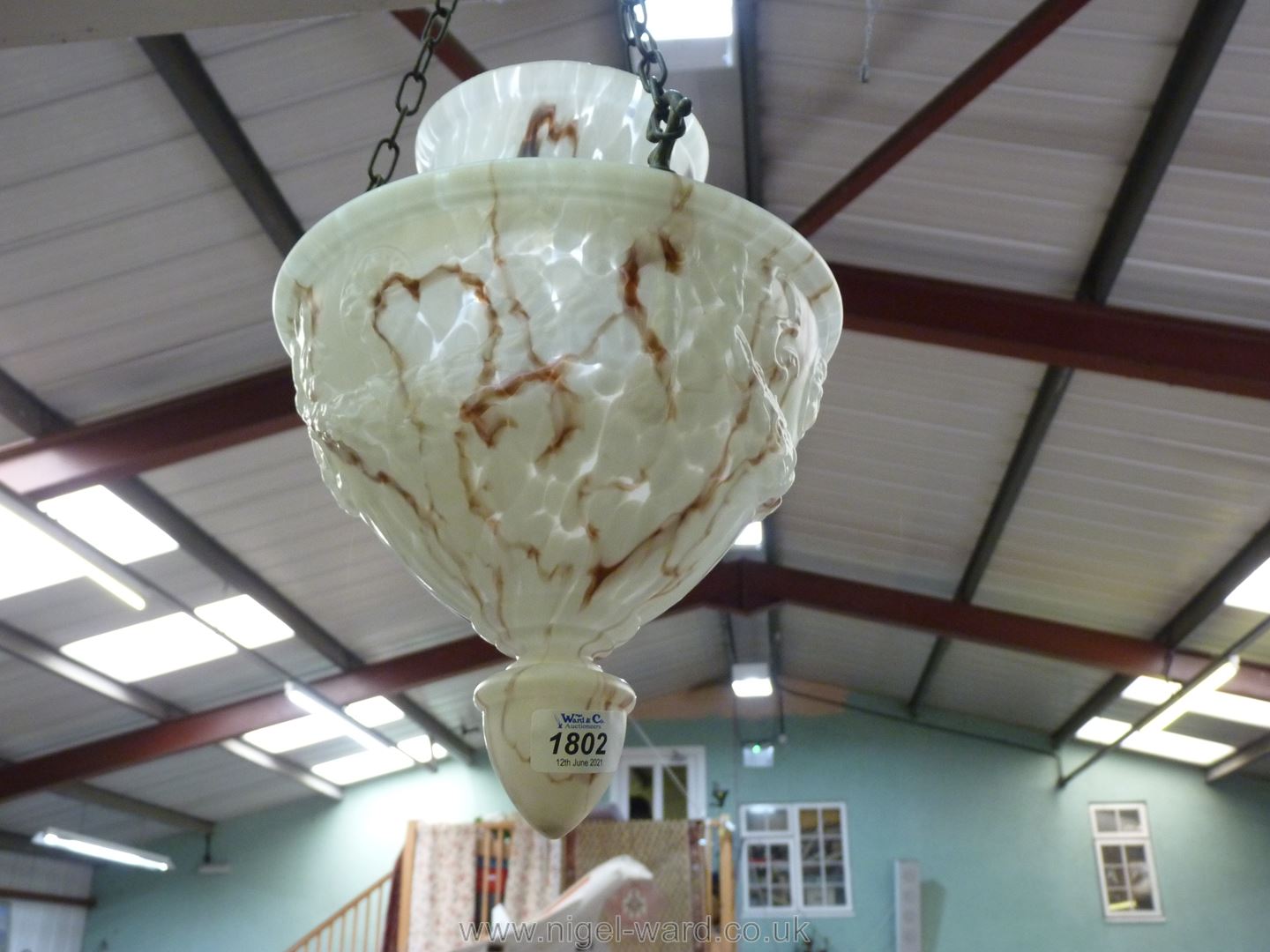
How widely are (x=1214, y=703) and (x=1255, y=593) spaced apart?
2.60 meters

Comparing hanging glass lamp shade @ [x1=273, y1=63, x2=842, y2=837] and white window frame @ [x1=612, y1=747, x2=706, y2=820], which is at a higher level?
white window frame @ [x1=612, y1=747, x2=706, y2=820]

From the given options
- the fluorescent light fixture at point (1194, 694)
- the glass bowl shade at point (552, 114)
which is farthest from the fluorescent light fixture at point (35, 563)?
the fluorescent light fixture at point (1194, 694)

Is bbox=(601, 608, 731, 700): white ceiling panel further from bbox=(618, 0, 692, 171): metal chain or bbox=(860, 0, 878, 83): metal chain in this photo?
bbox=(618, 0, 692, 171): metal chain

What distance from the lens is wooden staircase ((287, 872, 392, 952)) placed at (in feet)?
28.8

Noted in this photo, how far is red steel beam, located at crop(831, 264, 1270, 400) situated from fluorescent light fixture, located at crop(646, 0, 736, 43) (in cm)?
150

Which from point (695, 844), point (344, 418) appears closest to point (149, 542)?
point (695, 844)

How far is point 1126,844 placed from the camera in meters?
10.6

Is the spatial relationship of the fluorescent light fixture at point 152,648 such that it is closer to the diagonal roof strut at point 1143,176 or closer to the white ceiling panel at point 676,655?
the white ceiling panel at point 676,655

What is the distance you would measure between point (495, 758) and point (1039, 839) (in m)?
11.2

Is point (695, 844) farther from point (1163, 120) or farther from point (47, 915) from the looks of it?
point (47, 915)

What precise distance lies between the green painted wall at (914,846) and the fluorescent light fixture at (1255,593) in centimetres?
461

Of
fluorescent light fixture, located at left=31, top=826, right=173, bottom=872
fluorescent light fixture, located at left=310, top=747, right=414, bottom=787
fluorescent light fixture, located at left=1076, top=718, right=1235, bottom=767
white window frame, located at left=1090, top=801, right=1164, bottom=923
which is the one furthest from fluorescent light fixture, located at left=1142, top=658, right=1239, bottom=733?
fluorescent light fixture, located at left=31, top=826, right=173, bottom=872

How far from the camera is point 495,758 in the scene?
76 cm

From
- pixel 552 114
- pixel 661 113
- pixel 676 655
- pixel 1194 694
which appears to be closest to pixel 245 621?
pixel 676 655
